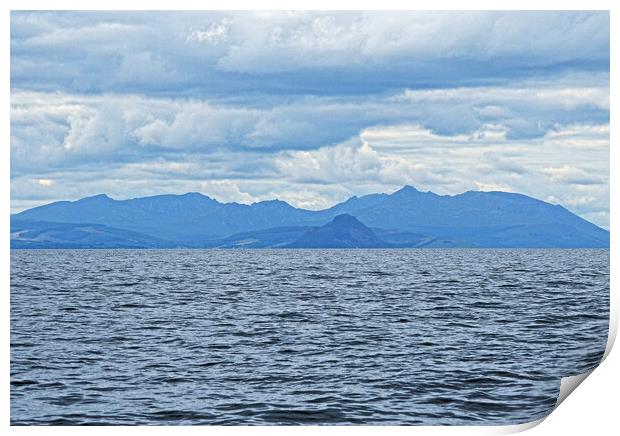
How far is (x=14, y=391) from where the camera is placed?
1959 centimetres

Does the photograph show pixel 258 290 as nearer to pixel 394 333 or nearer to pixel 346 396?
pixel 394 333

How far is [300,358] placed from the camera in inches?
961

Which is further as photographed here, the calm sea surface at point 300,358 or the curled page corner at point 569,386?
the calm sea surface at point 300,358

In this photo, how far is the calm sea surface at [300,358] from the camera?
18312 mm

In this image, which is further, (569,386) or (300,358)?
(300,358)

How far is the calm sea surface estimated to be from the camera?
18312 mm

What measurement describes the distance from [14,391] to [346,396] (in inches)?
286

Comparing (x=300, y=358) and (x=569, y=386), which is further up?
(x=569, y=386)

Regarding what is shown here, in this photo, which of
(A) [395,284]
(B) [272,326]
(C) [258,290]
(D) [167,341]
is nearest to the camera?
(D) [167,341]

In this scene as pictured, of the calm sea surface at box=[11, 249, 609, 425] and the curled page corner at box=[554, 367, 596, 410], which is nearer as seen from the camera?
the curled page corner at box=[554, 367, 596, 410]

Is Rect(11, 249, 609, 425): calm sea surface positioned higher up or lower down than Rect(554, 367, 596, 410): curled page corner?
lower down

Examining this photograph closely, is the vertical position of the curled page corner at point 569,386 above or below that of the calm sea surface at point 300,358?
above
